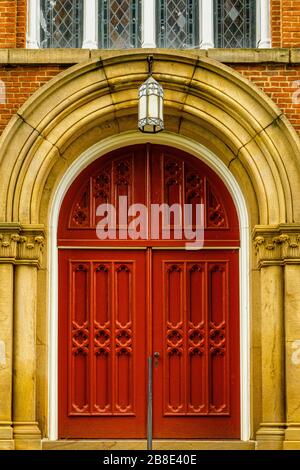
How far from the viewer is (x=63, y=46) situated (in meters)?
15.1

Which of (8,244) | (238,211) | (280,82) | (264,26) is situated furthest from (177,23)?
(8,244)

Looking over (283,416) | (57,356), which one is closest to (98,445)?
(57,356)

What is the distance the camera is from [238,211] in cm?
1507

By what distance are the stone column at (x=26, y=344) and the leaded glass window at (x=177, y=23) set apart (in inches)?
118

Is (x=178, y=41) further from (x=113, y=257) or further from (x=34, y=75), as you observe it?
(x=113, y=257)

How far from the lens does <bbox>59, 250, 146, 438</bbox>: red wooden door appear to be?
48.5ft

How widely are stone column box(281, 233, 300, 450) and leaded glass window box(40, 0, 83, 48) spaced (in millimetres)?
3640

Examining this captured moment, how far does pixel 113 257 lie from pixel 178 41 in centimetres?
278

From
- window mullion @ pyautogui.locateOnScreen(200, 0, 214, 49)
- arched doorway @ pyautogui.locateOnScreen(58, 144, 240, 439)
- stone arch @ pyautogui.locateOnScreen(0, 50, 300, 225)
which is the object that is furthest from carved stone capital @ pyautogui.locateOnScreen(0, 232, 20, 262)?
window mullion @ pyautogui.locateOnScreen(200, 0, 214, 49)

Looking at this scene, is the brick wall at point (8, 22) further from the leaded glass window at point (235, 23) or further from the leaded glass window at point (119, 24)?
the leaded glass window at point (235, 23)

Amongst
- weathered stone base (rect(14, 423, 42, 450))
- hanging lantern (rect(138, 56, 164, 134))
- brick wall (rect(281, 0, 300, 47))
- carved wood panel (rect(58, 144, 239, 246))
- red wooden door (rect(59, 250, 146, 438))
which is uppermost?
brick wall (rect(281, 0, 300, 47))

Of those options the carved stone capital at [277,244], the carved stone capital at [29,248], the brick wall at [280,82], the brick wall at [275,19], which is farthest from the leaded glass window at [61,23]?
the carved stone capital at [277,244]

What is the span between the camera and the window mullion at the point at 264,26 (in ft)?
48.9

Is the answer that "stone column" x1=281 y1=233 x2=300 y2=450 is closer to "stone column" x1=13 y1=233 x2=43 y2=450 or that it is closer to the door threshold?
the door threshold
